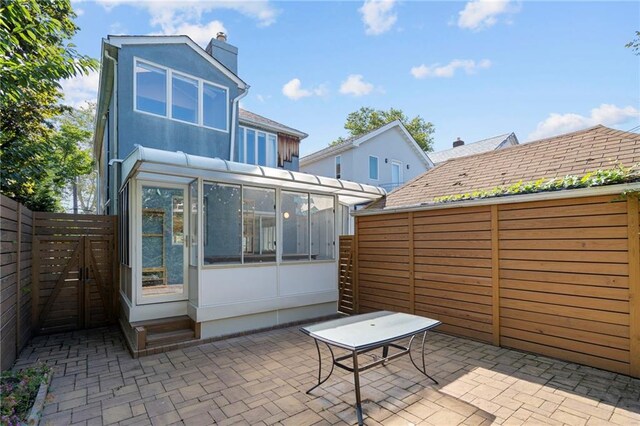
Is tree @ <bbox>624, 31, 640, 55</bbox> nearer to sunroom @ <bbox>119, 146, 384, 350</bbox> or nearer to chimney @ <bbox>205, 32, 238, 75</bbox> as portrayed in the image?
sunroom @ <bbox>119, 146, 384, 350</bbox>

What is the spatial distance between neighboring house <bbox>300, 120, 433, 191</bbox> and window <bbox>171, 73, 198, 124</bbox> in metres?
8.32

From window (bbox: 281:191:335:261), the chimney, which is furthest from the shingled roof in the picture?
the chimney

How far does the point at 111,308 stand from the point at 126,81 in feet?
16.1

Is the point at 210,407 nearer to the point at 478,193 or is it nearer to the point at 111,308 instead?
the point at 111,308

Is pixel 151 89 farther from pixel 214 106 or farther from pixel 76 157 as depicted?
pixel 76 157

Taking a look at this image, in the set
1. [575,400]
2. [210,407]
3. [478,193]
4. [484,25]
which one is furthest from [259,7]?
[575,400]

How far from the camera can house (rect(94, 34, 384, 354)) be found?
202 inches

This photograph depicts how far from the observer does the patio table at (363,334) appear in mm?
2924

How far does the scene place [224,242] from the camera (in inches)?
216

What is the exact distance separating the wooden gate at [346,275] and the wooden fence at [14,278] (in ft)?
17.7

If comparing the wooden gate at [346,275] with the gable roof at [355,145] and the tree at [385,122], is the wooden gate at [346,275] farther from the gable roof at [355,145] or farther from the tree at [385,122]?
the tree at [385,122]

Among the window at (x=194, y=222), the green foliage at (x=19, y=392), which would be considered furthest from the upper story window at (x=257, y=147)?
the green foliage at (x=19, y=392)

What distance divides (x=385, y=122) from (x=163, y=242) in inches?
1024

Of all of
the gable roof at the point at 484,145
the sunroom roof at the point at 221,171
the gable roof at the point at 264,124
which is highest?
the gable roof at the point at 484,145
